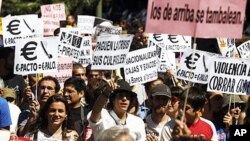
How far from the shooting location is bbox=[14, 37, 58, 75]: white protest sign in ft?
38.7

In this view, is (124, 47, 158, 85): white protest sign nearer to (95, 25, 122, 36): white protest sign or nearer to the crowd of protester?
the crowd of protester

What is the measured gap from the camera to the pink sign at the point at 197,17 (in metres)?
8.96

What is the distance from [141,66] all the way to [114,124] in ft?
8.94

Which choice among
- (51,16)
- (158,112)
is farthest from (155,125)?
(51,16)

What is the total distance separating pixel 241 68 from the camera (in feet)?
37.6

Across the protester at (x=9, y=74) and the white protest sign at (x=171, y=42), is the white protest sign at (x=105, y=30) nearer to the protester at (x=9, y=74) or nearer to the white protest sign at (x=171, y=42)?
the white protest sign at (x=171, y=42)

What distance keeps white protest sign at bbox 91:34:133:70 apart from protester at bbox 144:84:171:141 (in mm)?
1654

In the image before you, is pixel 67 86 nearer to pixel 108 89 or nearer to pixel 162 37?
pixel 108 89

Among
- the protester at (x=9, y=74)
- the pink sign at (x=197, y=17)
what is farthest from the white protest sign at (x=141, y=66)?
the pink sign at (x=197, y=17)

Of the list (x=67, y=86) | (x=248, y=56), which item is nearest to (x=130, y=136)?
(x=67, y=86)

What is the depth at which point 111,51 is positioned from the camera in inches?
465

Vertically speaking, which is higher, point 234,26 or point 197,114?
point 234,26

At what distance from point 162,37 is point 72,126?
5212 millimetres

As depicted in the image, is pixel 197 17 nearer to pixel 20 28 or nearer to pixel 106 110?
pixel 106 110
